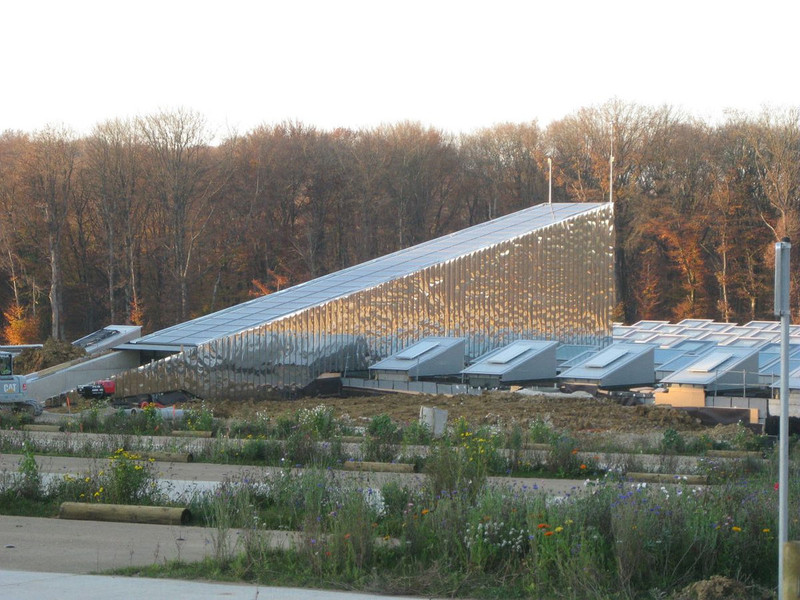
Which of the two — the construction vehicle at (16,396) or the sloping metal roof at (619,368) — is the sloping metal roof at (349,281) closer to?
the construction vehicle at (16,396)

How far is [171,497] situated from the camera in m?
11.4

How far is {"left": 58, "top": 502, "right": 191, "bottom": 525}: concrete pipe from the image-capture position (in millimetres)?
10320

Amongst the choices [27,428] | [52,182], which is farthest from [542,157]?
[27,428]

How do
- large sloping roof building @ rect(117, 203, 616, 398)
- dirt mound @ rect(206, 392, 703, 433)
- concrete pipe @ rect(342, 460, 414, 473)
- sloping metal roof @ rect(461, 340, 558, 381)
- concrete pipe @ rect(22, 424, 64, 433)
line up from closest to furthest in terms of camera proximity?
concrete pipe @ rect(342, 460, 414, 473) < concrete pipe @ rect(22, 424, 64, 433) < dirt mound @ rect(206, 392, 703, 433) < large sloping roof building @ rect(117, 203, 616, 398) < sloping metal roof @ rect(461, 340, 558, 381)

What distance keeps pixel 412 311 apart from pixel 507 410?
26.0ft

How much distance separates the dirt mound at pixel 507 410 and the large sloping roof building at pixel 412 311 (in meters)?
1.24

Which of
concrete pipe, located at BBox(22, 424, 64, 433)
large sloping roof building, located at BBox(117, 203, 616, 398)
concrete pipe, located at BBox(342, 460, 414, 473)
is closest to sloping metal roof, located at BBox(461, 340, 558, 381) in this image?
large sloping roof building, located at BBox(117, 203, 616, 398)

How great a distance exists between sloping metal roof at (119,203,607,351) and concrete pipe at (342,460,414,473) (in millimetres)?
13745

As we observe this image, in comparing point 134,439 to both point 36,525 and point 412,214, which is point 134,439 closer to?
point 36,525

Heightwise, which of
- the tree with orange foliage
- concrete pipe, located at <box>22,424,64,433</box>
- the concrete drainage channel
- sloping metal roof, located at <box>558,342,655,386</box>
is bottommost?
concrete pipe, located at <box>22,424,64,433</box>

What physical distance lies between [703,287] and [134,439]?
41.3m

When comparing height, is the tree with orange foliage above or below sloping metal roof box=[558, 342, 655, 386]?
above

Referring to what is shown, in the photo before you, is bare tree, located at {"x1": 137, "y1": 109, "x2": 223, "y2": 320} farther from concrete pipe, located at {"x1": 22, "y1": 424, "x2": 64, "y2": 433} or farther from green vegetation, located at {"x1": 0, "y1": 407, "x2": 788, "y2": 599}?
green vegetation, located at {"x1": 0, "y1": 407, "x2": 788, "y2": 599}

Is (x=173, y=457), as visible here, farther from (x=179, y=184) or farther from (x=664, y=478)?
(x=179, y=184)
